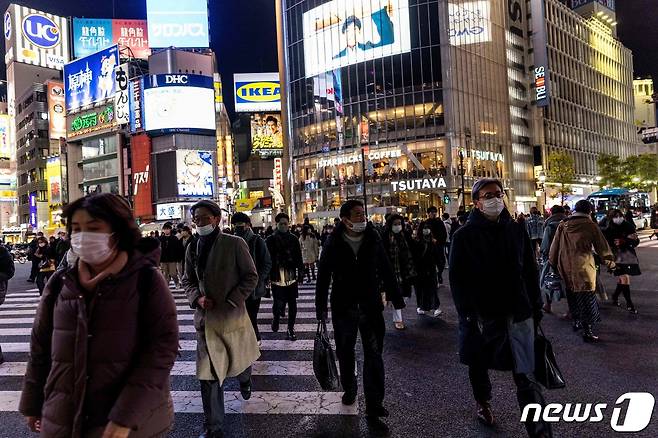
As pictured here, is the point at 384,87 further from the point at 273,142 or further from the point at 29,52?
the point at 29,52

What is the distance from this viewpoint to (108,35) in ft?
306

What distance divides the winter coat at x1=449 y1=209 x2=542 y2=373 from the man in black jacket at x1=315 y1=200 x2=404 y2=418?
2.49 feet

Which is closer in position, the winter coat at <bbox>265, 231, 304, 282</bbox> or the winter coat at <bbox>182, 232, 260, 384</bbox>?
the winter coat at <bbox>182, 232, 260, 384</bbox>

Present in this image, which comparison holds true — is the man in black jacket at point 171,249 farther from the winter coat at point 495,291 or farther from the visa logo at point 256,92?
the visa logo at point 256,92

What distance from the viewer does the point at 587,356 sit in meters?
6.00

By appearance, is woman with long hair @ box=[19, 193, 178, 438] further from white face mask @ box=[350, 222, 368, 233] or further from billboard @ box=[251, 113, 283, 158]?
billboard @ box=[251, 113, 283, 158]

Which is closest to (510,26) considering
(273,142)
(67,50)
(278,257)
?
(273,142)

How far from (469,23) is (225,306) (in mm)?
56130

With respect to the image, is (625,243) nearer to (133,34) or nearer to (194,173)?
(194,173)

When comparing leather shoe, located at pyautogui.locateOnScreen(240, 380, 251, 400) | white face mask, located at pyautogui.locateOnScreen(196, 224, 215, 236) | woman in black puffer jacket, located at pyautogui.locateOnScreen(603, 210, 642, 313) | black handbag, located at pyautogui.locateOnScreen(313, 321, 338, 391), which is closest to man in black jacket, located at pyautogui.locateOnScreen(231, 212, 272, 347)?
leather shoe, located at pyautogui.locateOnScreen(240, 380, 251, 400)

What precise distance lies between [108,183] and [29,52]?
5465cm

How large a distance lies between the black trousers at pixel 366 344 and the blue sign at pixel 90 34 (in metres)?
102

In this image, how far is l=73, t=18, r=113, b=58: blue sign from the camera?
93688 millimetres

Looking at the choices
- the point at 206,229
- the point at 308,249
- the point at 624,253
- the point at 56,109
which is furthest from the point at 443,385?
the point at 56,109
